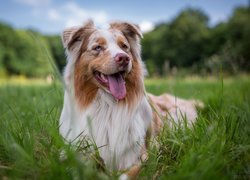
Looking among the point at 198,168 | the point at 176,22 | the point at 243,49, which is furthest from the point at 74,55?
the point at 176,22

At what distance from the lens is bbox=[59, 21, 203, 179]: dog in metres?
3.79

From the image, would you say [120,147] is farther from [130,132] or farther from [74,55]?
[74,55]

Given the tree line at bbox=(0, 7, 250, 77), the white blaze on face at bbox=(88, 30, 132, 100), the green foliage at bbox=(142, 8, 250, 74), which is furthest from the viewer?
the green foliage at bbox=(142, 8, 250, 74)

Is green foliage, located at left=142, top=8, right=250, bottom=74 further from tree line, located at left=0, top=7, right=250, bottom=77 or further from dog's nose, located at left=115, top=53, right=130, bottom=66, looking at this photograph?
dog's nose, located at left=115, top=53, right=130, bottom=66

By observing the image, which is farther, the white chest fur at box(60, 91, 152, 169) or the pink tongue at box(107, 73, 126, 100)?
the pink tongue at box(107, 73, 126, 100)

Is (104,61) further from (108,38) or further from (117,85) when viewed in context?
(108,38)

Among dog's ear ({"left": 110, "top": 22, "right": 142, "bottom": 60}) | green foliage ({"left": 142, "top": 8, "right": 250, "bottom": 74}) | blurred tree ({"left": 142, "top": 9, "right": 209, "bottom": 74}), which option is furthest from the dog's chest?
blurred tree ({"left": 142, "top": 9, "right": 209, "bottom": 74})

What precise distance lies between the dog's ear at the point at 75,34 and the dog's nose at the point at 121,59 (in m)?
0.73

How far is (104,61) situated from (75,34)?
0.65 meters

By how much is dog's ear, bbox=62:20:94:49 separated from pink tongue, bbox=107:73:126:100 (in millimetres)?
722

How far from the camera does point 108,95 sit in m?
4.05

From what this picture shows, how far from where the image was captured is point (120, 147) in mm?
3756

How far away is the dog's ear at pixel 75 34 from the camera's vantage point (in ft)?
14.1

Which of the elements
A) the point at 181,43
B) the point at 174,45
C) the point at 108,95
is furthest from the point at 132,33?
the point at 174,45
